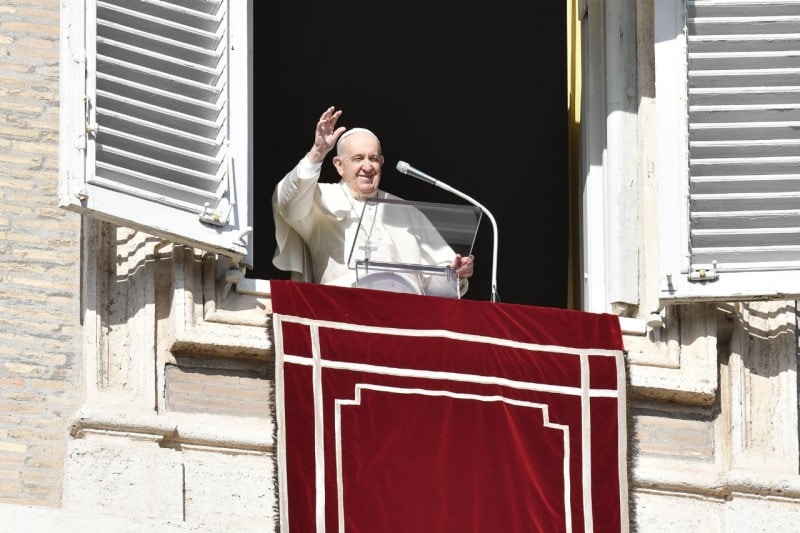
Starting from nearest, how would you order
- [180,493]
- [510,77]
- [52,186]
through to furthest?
1. [180,493]
2. [52,186]
3. [510,77]

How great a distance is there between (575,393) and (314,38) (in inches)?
161

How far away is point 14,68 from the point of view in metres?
11.5

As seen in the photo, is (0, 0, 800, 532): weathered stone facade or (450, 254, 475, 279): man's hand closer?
(0, 0, 800, 532): weathered stone facade

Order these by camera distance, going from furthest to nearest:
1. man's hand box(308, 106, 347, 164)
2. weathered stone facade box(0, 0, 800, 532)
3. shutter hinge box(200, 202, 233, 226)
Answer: man's hand box(308, 106, 347, 164)
shutter hinge box(200, 202, 233, 226)
weathered stone facade box(0, 0, 800, 532)

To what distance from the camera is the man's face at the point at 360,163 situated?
39.6 feet

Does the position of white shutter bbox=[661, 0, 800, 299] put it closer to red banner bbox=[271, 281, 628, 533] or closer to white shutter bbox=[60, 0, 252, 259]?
red banner bbox=[271, 281, 628, 533]

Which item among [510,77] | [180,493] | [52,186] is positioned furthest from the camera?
[510,77]

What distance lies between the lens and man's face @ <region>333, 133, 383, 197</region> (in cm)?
1207

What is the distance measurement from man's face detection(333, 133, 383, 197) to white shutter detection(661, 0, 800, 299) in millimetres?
1386

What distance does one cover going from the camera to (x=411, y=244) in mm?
11664

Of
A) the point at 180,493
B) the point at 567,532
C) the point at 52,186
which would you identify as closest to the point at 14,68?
the point at 52,186

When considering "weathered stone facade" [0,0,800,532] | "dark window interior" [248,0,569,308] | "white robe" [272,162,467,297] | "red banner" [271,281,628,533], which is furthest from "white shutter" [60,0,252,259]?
"dark window interior" [248,0,569,308]

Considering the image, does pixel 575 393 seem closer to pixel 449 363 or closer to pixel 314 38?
pixel 449 363

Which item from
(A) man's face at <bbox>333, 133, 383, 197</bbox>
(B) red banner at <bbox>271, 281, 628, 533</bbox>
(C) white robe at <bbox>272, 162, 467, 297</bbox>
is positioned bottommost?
(B) red banner at <bbox>271, 281, 628, 533</bbox>
